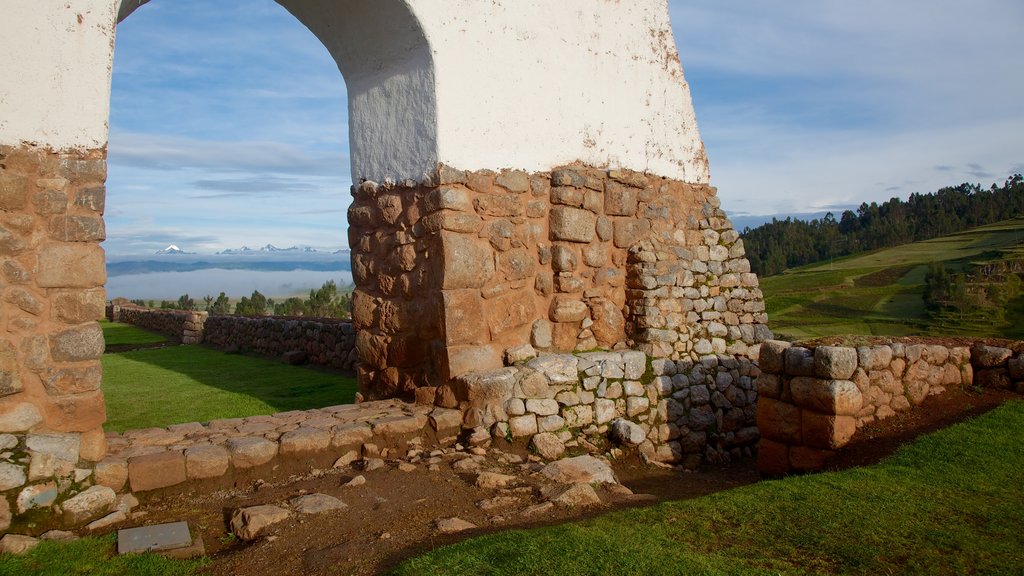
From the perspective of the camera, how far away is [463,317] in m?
6.14

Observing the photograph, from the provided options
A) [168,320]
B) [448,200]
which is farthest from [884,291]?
[168,320]

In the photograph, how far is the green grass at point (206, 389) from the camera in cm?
745

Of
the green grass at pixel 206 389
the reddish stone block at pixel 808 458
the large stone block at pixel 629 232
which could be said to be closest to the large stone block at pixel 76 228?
the green grass at pixel 206 389

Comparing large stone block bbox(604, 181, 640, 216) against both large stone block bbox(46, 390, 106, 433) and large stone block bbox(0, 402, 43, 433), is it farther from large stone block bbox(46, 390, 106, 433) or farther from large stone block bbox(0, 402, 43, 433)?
large stone block bbox(0, 402, 43, 433)

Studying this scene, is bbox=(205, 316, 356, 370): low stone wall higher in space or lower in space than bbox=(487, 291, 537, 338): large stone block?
lower

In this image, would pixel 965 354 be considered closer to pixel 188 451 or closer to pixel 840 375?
pixel 840 375

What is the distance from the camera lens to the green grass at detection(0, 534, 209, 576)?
136 inches

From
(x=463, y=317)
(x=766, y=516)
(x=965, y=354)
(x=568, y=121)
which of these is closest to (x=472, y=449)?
(x=463, y=317)

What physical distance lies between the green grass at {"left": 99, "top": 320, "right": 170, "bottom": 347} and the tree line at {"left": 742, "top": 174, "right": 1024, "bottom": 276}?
1803 cm

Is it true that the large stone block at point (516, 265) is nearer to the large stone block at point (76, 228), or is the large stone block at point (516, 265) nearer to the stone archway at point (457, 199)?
the stone archway at point (457, 199)

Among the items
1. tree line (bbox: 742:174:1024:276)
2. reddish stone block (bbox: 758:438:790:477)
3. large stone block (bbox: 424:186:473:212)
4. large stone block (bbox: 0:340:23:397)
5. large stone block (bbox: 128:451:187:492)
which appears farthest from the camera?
tree line (bbox: 742:174:1024:276)

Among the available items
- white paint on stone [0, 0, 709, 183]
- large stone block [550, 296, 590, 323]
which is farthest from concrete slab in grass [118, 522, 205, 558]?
large stone block [550, 296, 590, 323]

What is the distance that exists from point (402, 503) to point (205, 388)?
18.4ft

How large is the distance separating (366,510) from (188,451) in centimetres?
142
